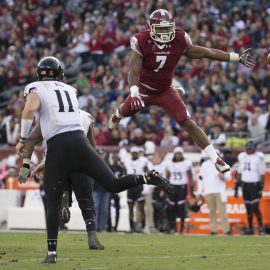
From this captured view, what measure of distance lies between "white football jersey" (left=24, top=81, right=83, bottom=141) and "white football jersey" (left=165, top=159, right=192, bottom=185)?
974 centimetres

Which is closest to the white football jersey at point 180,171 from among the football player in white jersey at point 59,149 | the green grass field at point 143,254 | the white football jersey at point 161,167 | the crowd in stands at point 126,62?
the white football jersey at point 161,167

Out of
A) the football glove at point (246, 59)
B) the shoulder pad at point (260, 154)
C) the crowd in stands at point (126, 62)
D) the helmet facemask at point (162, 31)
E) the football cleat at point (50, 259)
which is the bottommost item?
the football cleat at point (50, 259)

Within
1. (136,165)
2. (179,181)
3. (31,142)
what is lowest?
(31,142)

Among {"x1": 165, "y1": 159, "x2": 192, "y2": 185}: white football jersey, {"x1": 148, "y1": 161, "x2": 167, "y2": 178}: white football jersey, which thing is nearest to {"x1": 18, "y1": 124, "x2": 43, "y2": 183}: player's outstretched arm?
{"x1": 165, "y1": 159, "x2": 192, "y2": 185}: white football jersey

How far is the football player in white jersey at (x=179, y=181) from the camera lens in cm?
2005

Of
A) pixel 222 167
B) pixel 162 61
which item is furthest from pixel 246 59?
pixel 222 167

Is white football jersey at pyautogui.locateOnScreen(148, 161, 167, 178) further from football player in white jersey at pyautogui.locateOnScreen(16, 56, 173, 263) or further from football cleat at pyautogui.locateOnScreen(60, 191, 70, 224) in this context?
football player in white jersey at pyautogui.locateOnScreen(16, 56, 173, 263)

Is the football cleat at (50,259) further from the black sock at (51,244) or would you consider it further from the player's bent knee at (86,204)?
the player's bent knee at (86,204)

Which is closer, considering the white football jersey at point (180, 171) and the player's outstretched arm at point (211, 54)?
the player's outstretched arm at point (211, 54)

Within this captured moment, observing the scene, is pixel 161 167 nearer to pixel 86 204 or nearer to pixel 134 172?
pixel 134 172

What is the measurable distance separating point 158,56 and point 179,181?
25.5ft

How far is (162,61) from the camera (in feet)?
41.4

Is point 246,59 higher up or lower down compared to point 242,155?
higher up

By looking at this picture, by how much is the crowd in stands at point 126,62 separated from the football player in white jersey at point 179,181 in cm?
104
